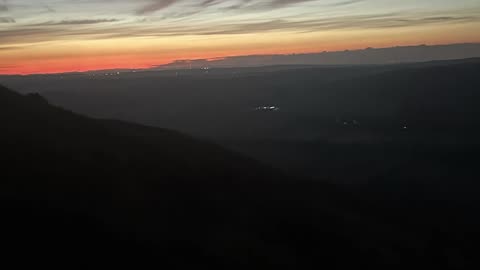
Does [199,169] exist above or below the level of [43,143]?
below

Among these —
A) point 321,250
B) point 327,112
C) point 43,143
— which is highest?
point 43,143

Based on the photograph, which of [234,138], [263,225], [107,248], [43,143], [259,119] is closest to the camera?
[107,248]

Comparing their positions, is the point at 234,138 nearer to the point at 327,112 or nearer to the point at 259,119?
the point at 259,119

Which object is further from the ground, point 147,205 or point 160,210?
point 147,205

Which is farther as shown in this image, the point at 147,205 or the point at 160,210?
the point at 147,205

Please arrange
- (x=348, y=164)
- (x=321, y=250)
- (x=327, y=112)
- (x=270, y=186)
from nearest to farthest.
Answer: (x=321, y=250)
(x=270, y=186)
(x=348, y=164)
(x=327, y=112)

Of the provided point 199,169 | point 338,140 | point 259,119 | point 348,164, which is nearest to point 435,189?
point 348,164

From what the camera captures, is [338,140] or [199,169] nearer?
[199,169]
